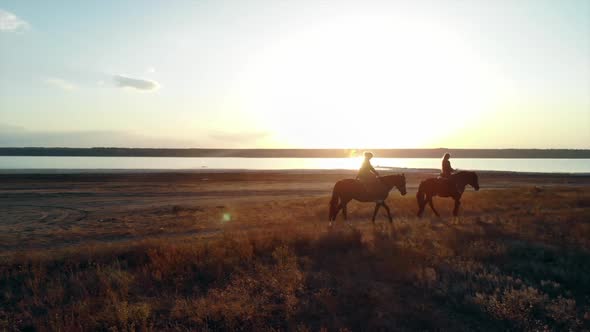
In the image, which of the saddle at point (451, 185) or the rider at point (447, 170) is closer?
the rider at point (447, 170)

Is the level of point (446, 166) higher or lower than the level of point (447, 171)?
higher

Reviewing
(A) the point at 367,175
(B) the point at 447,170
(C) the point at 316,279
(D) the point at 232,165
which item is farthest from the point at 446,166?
(D) the point at 232,165

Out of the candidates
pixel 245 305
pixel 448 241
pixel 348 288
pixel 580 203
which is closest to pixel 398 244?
pixel 448 241

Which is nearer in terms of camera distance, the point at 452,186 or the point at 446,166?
the point at 446,166

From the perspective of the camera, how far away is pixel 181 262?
995 centimetres

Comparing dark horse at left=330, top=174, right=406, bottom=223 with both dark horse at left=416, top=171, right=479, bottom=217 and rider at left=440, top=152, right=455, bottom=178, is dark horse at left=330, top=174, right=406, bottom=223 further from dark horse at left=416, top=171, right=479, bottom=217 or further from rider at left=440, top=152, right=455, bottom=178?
dark horse at left=416, top=171, right=479, bottom=217

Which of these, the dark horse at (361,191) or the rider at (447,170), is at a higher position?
the rider at (447,170)

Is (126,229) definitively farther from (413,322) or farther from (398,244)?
(413,322)

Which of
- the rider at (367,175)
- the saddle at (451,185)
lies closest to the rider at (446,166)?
the saddle at (451,185)

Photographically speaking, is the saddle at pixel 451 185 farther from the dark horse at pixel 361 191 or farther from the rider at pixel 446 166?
the dark horse at pixel 361 191

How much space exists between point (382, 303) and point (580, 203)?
70.0 feet

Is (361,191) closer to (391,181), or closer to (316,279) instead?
(391,181)

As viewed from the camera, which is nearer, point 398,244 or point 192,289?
point 192,289

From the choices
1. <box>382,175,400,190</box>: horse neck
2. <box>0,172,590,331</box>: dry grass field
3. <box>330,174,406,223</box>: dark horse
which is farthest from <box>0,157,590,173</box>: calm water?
<box>382,175,400,190</box>: horse neck
